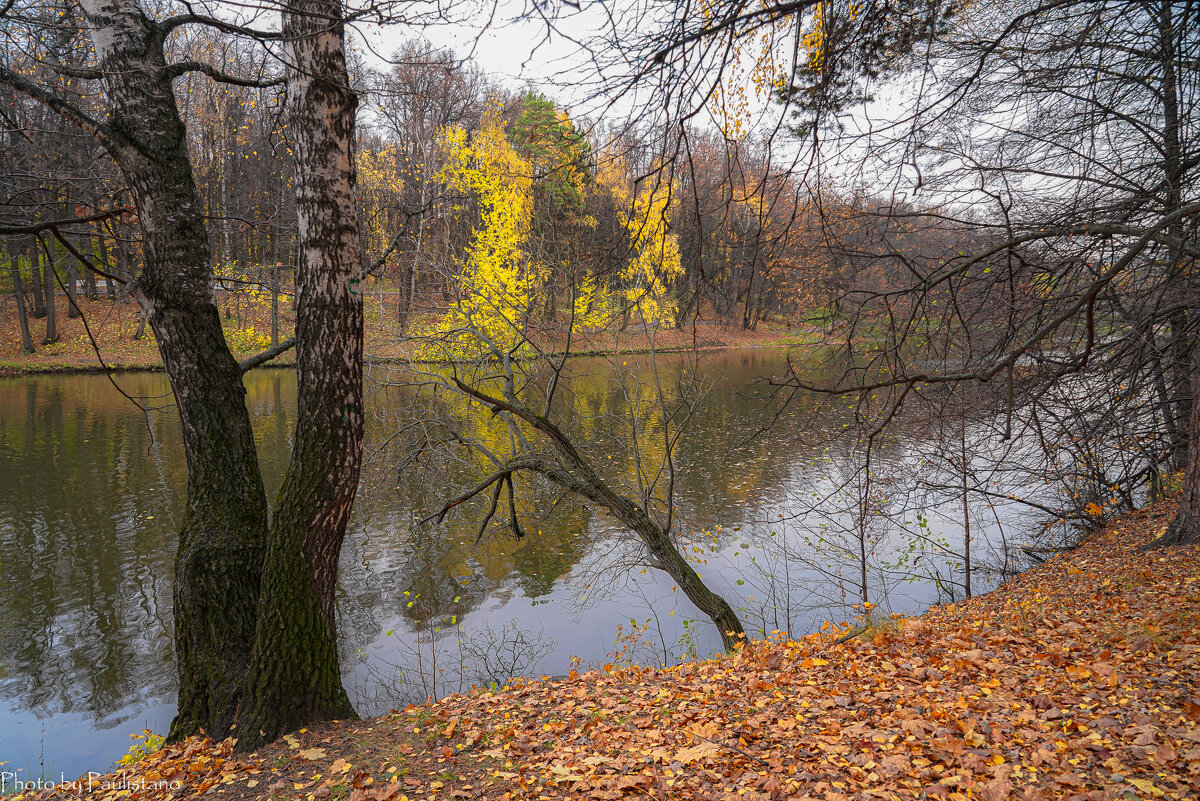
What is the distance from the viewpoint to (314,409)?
4207mm

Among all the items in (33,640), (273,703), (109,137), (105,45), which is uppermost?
(105,45)

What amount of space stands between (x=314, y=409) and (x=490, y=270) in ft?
22.8

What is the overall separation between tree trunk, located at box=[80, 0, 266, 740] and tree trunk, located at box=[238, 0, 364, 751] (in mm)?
484

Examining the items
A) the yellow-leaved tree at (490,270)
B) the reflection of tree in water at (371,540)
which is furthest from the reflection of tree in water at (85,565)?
the yellow-leaved tree at (490,270)

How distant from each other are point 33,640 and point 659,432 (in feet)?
41.0

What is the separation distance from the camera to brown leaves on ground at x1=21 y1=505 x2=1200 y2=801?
106 inches

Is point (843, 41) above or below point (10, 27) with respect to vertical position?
below

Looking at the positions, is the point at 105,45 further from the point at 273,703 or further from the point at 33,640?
the point at 33,640

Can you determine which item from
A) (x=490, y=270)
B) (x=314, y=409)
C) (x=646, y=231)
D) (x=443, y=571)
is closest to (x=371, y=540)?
(x=443, y=571)

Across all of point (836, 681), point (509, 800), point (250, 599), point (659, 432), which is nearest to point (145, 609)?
point (250, 599)

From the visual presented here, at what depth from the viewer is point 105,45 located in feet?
14.1

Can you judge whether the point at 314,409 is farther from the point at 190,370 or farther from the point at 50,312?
the point at 50,312

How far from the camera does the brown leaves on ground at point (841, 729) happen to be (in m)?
2.70

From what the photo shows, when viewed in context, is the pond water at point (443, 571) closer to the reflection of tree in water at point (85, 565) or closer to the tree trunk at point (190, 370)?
the reflection of tree in water at point (85, 565)
